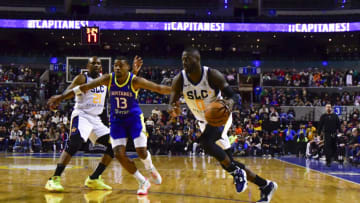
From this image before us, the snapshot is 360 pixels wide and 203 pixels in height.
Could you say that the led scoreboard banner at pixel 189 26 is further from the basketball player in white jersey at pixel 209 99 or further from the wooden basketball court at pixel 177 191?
the basketball player in white jersey at pixel 209 99

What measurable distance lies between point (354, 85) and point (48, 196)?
2399cm

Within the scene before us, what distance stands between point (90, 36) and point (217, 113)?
649 inches

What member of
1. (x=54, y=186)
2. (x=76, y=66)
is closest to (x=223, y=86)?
(x=54, y=186)

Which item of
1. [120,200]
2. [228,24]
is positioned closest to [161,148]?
[120,200]

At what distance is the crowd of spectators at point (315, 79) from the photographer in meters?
25.8

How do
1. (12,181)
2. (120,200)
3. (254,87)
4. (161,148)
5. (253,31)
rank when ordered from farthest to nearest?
(253,31) < (254,87) < (161,148) < (12,181) < (120,200)

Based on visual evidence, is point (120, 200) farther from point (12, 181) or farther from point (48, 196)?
point (12, 181)

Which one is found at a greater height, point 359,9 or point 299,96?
point 359,9

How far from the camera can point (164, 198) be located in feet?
17.0

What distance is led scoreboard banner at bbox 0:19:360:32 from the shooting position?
27.5 meters

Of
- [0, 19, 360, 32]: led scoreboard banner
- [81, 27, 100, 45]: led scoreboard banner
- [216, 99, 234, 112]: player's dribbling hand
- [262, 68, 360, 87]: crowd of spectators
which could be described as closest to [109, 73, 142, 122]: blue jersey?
[216, 99, 234, 112]: player's dribbling hand

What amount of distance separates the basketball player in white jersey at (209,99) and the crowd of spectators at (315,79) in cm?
2184

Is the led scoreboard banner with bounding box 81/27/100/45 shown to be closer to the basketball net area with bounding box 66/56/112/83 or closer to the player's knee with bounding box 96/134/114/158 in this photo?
the basketball net area with bounding box 66/56/112/83

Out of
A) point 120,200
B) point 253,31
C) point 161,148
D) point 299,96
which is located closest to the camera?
point 120,200
